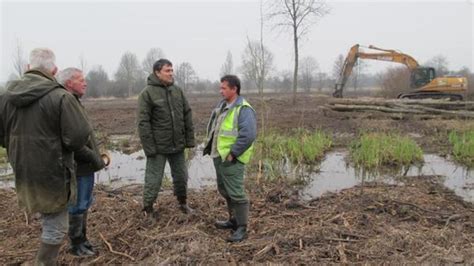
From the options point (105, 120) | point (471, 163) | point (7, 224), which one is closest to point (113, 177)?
point (7, 224)

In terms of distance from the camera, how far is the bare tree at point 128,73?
→ 50.0 meters

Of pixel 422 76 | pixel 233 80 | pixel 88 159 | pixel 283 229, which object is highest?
pixel 422 76

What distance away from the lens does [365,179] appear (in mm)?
7289

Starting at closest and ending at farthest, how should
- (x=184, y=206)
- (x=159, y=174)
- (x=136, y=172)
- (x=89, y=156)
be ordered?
(x=89, y=156) < (x=159, y=174) < (x=184, y=206) < (x=136, y=172)

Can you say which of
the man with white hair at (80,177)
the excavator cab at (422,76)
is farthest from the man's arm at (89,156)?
the excavator cab at (422,76)

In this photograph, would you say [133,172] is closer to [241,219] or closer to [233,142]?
[241,219]

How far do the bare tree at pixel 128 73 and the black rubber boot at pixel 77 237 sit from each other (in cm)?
4645

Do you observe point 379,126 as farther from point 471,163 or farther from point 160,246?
point 160,246

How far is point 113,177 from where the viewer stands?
7703 mm

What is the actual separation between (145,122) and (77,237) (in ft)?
4.61

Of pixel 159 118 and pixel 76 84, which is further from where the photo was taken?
pixel 159 118

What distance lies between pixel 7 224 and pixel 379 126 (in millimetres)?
11643

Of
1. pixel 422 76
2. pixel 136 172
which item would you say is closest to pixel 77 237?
pixel 136 172

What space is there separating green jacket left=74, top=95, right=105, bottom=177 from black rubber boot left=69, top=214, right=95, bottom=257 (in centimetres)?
45
